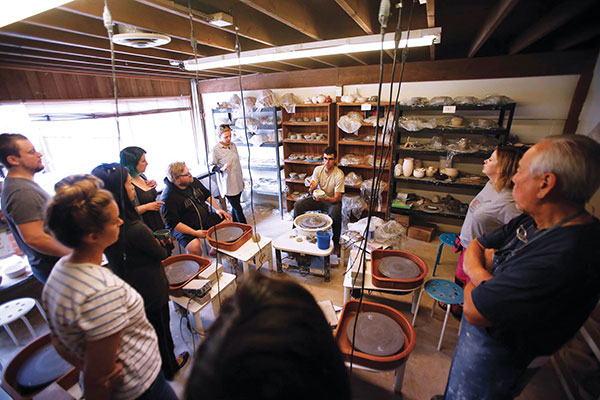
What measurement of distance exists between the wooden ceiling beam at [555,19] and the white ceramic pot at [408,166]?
5.41 ft

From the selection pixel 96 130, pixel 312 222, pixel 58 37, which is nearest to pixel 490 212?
pixel 312 222

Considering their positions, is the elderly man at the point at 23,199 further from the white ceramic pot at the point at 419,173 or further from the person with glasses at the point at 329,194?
the white ceramic pot at the point at 419,173

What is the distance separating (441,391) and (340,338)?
100 centimetres

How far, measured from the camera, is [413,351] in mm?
2164

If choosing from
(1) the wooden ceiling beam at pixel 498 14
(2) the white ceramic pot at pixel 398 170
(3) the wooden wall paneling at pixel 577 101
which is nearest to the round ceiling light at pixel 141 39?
(1) the wooden ceiling beam at pixel 498 14

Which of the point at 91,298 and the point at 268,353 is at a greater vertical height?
the point at 268,353

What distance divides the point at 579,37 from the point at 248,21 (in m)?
3.11

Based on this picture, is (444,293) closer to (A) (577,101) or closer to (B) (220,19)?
(B) (220,19)

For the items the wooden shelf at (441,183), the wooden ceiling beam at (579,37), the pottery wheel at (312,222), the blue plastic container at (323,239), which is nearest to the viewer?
the wooden ceiling beam at (579,37)

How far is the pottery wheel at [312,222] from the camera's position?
282 centimetres

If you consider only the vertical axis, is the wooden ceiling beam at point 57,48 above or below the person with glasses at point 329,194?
above

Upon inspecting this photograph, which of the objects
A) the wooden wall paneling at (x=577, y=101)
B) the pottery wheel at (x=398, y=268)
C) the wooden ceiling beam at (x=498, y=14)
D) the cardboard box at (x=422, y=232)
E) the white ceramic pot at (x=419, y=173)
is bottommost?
the cardboard box at (x=422, y=232)

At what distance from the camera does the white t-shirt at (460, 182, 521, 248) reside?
71.1 inches

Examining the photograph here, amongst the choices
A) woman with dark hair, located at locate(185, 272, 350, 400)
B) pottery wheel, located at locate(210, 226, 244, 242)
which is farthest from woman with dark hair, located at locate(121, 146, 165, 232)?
woman with dark hair, located at locate(185, 272, 350, 400)
